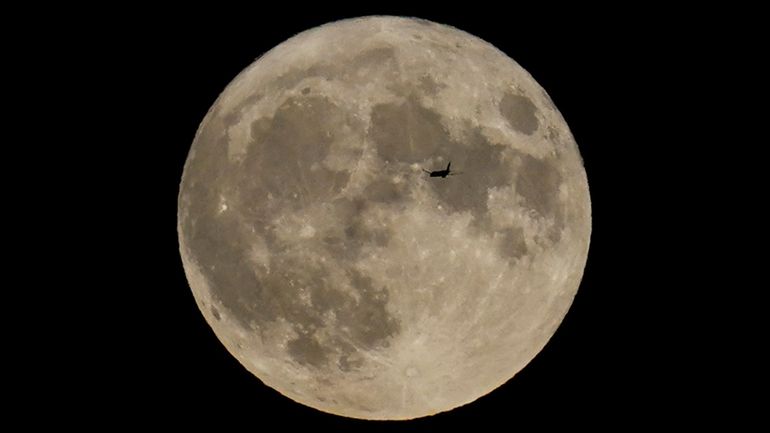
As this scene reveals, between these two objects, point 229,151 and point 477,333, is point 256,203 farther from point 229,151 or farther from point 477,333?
point 477,333

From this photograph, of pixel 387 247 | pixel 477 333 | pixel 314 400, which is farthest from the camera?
pixel 314 400

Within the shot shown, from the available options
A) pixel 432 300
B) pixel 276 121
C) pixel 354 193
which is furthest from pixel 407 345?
pixel 276 121

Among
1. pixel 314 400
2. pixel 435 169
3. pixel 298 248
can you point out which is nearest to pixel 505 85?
pixel 435 169

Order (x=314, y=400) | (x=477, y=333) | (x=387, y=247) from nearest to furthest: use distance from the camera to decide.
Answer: (x=387, y=247)
(x=477, y=333)
(x=314, y=400)

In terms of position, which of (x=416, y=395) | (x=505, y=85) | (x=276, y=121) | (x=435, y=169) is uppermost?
(x=505, y=85)

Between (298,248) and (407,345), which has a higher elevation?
(298,248)

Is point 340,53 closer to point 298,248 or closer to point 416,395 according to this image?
point 298,248

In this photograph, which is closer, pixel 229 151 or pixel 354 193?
pixel 354 193

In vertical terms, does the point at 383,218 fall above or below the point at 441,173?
below

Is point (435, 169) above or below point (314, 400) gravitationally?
above
